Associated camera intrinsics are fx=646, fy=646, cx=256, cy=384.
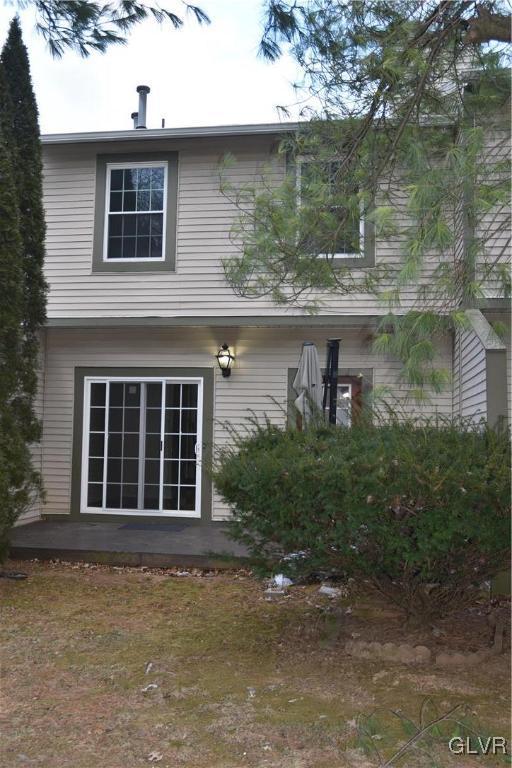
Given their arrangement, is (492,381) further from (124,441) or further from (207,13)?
(124,441)

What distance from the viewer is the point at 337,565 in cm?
386

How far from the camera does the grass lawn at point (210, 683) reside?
294 cm

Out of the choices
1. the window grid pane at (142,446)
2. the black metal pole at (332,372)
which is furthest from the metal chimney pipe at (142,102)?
the black metal pole at (332,372)

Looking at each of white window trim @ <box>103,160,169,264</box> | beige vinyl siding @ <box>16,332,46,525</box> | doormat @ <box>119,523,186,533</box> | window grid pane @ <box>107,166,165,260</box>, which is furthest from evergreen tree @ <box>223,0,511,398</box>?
beige vinyl siding @ <box>16,332,46,525</box>

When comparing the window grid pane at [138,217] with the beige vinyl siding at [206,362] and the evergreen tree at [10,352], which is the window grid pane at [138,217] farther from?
the evergreen tree at [10,352]

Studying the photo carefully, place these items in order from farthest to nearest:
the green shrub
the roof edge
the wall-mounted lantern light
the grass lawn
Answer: the wall-mounted lantern light, the roof edge, the green shrub, the grass lawn

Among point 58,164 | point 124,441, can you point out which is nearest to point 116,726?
point 124,441

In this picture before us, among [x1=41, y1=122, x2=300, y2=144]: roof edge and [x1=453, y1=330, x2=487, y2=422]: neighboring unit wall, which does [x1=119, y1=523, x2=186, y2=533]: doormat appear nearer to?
[x1=453, y1=330, x2=487, y2=422]: neighboring unit wall

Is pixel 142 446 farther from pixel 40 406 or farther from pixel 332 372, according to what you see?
pixel 332 372

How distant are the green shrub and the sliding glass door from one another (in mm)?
4761

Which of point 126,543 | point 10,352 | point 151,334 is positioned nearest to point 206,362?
point 151,334

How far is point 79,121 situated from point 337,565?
14.1 m

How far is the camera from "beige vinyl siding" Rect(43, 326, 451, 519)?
8.50 m

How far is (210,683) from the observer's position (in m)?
3.71
